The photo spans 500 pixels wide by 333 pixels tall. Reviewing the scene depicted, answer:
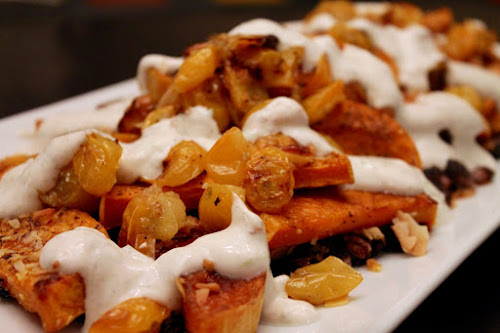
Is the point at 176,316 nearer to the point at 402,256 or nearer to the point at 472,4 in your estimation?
the point at 402,256

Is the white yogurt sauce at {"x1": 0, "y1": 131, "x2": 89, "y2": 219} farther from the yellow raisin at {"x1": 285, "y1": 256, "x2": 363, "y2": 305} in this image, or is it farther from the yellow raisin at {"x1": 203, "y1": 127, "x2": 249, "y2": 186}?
the yellow raisin at {"x1": 285, "y1": 256, "x2": 363, "y2": 305}

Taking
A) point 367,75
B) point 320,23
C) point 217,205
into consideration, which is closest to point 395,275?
point 217,205

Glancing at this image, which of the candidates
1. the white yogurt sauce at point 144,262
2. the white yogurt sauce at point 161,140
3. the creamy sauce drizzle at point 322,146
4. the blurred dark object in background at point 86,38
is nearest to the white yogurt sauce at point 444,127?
the creamy sauce drizzle at point 322,146

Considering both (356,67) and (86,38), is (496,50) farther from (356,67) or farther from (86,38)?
(86,38)

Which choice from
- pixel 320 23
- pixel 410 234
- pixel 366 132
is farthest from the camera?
pixel 320 23

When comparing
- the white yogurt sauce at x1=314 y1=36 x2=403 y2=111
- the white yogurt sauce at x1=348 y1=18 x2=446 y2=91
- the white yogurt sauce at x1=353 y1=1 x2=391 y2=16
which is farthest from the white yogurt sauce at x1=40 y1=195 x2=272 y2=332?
the white yogurt sauce at x1=353 y1=1 x2=391 y2=16

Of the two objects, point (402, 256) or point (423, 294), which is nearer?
point (423, 294)

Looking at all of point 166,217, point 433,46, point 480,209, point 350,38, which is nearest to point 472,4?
point 433,46
